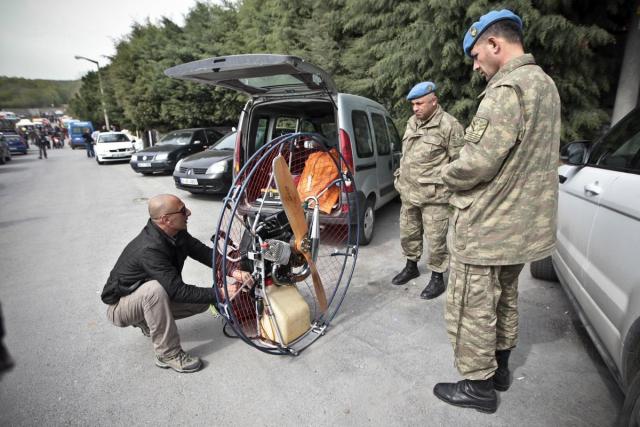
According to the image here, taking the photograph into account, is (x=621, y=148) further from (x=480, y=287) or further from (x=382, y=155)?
(x=382, y=155)

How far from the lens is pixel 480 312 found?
1843 mm

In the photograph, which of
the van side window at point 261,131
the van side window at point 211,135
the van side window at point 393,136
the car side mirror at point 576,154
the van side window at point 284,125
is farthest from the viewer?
the van side window at point 211,135

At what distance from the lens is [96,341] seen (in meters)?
2.70

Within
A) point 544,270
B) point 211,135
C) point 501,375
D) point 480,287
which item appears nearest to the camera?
point 480,287

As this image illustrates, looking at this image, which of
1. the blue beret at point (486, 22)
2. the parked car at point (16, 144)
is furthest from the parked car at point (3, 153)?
the blue beret at point (486, 22)

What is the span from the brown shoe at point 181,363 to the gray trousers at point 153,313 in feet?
0.11

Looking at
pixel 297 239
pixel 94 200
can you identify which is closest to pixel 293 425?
pixel 297 239

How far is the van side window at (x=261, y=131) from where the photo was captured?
492cm

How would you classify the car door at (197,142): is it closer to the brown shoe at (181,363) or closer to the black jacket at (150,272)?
the black jacket at (150,272)

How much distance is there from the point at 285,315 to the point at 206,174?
5.19m

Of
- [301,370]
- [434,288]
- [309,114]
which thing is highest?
[309,114]

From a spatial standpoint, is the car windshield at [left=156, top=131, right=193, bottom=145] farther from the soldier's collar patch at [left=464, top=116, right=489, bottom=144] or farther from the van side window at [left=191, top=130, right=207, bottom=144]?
the soldier's collar patch at [left=464, top=116, right=489, bottom=144]

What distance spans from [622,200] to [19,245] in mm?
6638

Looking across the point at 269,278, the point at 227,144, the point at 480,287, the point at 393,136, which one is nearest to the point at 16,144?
the point at 227,144
